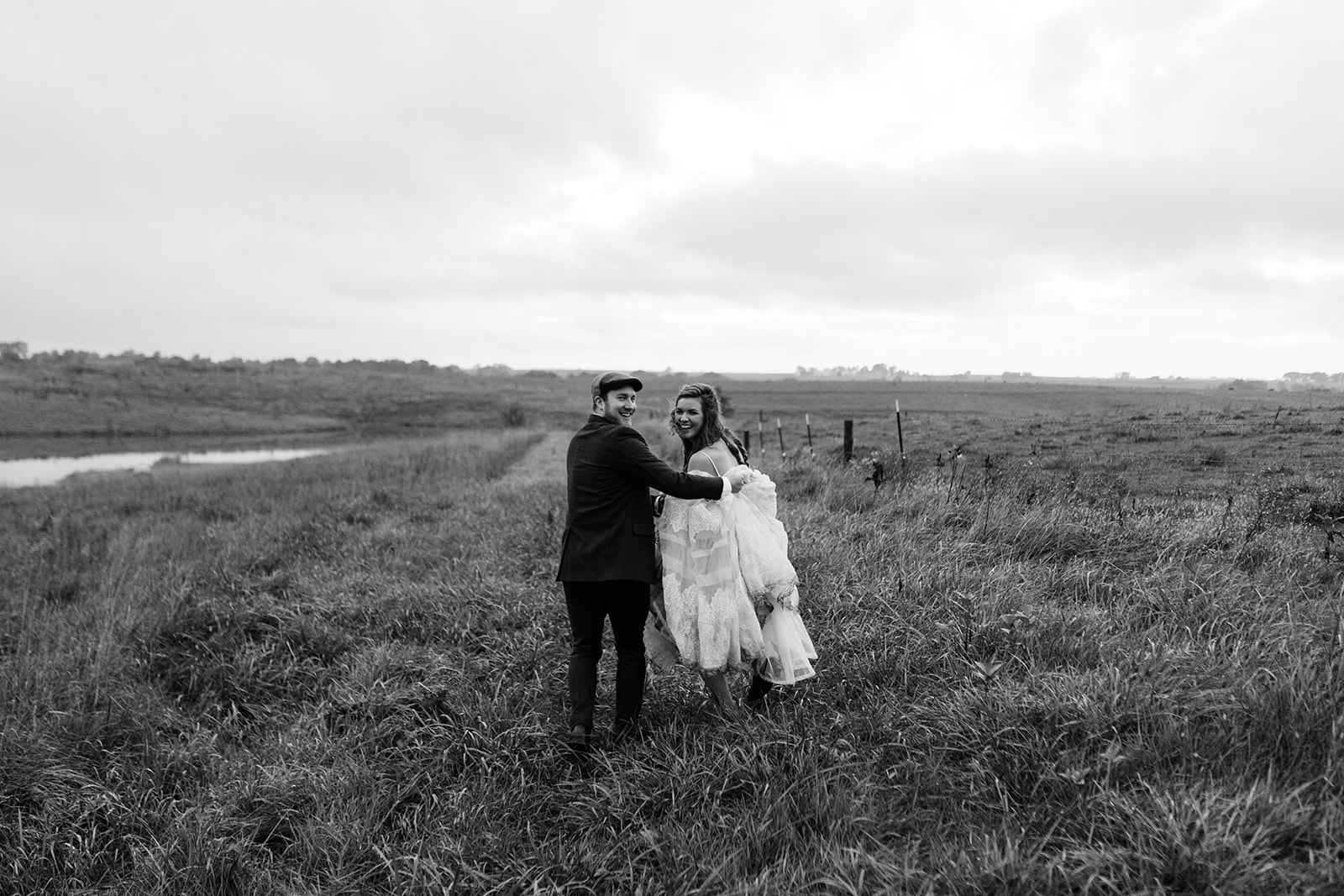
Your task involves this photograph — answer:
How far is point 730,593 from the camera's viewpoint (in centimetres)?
386

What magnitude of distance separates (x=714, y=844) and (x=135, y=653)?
6.08 m

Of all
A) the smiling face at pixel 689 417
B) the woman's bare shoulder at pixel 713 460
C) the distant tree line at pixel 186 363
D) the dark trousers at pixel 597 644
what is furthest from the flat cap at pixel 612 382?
the distant tree line at pixel 186 363

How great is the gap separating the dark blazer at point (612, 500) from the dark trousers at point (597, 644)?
0.15m

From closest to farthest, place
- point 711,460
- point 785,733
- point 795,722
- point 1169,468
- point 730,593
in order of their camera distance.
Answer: point 785,733
point 795,722
point 730,593
point 711,460
point 1169,468

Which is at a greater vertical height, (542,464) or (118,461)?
(542,464)

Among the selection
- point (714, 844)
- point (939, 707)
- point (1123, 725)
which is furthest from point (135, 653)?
point (1123, 725)

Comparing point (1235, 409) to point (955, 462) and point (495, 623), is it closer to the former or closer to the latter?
point (955, 462)

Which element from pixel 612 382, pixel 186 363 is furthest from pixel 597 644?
pixel 186 363

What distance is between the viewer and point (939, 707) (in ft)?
11.6

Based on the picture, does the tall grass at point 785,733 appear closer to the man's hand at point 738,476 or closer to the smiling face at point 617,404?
the man's hand at point 738,476

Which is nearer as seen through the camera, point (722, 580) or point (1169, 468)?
point (722, 580)

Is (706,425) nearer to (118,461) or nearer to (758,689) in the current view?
(758,689)

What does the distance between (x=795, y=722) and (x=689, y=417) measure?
1.73m

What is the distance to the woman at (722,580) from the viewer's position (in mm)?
3840
